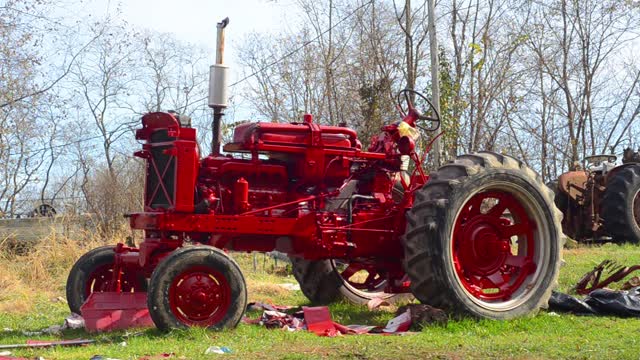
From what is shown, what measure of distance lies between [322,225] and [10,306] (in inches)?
171

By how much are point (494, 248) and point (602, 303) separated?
1.14m

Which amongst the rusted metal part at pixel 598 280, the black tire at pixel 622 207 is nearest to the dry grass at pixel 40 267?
the rusted metal part at pixel 598 280

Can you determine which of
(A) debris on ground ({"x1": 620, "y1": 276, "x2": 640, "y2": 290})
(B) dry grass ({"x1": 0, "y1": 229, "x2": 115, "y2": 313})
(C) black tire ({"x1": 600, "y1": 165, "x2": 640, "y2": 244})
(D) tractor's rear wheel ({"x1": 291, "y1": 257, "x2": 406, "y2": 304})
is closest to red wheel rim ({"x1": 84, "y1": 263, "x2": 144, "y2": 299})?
(D) tractor's rear wheel ({"x1": 291, "y1": 257, "x2": 406, "y2": 304})

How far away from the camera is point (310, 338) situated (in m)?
6.57

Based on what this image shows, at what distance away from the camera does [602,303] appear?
7.67 meters

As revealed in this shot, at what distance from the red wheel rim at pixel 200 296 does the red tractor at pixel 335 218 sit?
13 mm

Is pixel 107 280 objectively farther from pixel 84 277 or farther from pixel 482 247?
pixel 482 247

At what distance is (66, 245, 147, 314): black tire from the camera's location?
313 inches

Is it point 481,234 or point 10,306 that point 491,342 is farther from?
point 10,306

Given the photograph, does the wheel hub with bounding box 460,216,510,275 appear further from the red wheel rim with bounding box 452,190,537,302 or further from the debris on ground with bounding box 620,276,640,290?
the debris on ground with bounding box 620,276,640,290

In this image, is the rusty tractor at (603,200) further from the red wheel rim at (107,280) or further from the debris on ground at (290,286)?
the red wheel rim at (107,280)

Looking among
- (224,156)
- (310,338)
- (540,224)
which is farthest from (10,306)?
(540,224)

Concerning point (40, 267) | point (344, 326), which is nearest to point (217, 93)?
point (344, 326)

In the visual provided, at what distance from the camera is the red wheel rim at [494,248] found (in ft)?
25.7
